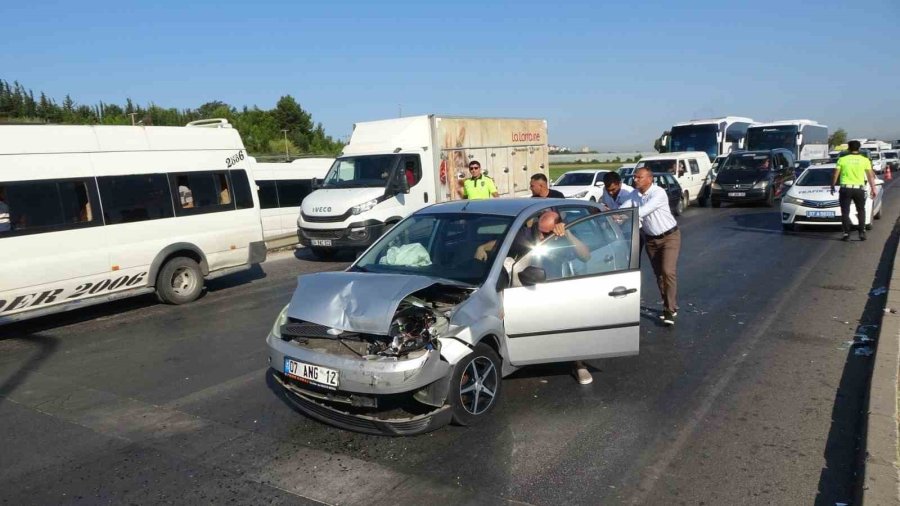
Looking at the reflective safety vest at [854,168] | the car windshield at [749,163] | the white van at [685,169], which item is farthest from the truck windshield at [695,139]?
the reflective safety vest at [854,168]

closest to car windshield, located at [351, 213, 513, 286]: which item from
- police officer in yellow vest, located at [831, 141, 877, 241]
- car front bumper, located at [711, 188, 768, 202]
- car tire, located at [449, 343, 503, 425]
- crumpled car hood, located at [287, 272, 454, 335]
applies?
crumpled car hood, located at [287, 272, 454, 335]

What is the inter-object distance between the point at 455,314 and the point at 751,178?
69.0 ft

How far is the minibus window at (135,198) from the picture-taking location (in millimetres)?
8883

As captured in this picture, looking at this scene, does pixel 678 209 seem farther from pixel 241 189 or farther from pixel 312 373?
pixel 312 373

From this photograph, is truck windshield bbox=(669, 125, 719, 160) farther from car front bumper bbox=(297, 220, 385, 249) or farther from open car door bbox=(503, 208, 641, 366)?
open car door bbox=(503, 208, 641, 366)

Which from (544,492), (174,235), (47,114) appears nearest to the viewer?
(544,492)

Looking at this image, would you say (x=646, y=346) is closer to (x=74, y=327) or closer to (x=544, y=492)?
(x=544, y=492)

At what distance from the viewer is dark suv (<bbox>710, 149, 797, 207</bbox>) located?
878 inches

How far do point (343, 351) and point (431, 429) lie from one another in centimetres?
82

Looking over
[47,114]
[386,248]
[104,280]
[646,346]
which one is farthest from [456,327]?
[47,114]

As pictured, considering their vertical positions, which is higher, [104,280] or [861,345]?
[104,280]

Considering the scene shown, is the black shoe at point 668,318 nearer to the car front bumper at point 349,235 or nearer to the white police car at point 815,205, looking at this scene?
the car front bumper at point 349,235

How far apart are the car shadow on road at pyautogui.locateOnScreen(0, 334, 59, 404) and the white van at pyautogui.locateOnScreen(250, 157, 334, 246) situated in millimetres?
8188

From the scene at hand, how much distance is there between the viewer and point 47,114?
1344 inches
